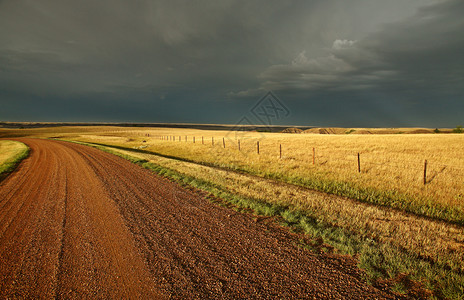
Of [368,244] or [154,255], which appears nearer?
[154,255]

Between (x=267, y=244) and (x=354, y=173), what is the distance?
12124 mm

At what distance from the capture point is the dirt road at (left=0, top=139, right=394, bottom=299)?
3.79 m

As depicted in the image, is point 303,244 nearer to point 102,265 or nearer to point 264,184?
point 102,265

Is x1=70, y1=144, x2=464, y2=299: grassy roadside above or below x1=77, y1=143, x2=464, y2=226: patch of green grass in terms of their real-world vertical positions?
above

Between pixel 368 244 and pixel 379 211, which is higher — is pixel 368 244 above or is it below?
above


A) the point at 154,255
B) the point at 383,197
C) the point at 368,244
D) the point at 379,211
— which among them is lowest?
the point at 383,197

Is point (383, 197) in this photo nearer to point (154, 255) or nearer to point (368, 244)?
point (368, 244)

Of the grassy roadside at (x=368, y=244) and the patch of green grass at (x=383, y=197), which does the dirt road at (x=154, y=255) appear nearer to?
the grassy roadside at (x=368, y=244)

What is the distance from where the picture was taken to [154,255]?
4.73m

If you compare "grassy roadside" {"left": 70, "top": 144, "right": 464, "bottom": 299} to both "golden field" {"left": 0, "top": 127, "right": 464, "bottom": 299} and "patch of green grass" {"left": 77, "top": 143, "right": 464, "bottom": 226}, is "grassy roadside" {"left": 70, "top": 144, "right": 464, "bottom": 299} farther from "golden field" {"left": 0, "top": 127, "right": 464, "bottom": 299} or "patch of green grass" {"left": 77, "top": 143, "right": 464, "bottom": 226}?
"patch of green grass" {"left": 77, "top": 143, "right": 464, "bottom": 226}

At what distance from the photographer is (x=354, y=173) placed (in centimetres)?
1466

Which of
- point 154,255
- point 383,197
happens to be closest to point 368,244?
point 154,255

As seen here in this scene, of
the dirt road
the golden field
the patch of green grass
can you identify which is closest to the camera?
the dirt road

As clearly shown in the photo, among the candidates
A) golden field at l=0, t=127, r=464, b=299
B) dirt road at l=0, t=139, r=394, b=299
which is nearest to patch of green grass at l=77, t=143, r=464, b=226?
golden field at l=0, t=127, r=464, b=299
